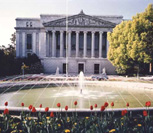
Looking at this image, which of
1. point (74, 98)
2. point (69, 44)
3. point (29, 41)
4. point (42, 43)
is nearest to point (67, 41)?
point (69, 44)

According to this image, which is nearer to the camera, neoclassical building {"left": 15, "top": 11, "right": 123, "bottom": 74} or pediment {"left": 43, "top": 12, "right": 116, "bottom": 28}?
pediment {"left": 43, "top": 12, "right": 116, "bottom": 28}

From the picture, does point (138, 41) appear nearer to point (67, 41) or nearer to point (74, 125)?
point (74, 125)

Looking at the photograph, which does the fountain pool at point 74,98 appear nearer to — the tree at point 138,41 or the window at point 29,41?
the tree at point 138,41

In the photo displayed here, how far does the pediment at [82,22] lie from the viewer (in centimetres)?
5109

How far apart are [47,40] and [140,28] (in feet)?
105

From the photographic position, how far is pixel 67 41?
54.1 m

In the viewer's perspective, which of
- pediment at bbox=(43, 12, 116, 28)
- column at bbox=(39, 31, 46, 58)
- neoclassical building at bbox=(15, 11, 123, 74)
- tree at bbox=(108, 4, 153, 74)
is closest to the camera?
tree at bbox=(108, 4, 153, 74)

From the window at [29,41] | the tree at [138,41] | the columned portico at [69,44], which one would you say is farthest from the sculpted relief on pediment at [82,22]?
the tree at [138,41]

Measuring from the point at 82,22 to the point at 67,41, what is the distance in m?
8.03

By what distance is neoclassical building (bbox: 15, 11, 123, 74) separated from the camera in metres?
51.6

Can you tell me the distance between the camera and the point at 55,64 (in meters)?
52.0

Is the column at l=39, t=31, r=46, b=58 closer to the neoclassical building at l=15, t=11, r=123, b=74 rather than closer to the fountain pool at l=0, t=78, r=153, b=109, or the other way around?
the neoclassical building at l=15, t=11, r=123, b=74

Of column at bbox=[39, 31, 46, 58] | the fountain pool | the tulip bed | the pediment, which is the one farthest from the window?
the tulip bed

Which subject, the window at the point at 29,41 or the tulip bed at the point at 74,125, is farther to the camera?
the window at the point at 29,41
